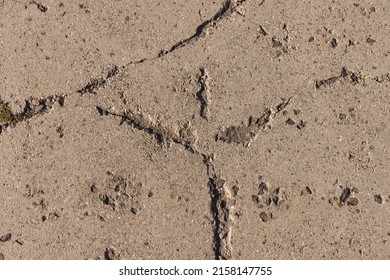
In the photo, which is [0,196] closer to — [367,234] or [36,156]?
[36,156]

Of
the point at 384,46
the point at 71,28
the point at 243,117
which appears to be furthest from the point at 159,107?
the point at 384,46

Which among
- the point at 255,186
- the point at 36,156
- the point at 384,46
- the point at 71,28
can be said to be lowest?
the point at 255,186

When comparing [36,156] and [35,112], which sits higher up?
[35,112]

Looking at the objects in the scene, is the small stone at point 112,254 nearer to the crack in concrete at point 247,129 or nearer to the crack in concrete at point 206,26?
the crack in concrete at point 247,129

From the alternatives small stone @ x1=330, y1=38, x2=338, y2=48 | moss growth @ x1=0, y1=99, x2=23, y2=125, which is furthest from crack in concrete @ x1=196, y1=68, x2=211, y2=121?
moss growth @ x1=0, y1=99, x2=23, y2=125

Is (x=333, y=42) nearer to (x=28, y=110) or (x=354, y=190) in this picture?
(x=354, y=190)

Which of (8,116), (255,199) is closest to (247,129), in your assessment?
(255,199)

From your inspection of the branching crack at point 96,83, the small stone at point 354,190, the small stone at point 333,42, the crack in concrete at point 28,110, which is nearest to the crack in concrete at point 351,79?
the small stone at point 333,42
